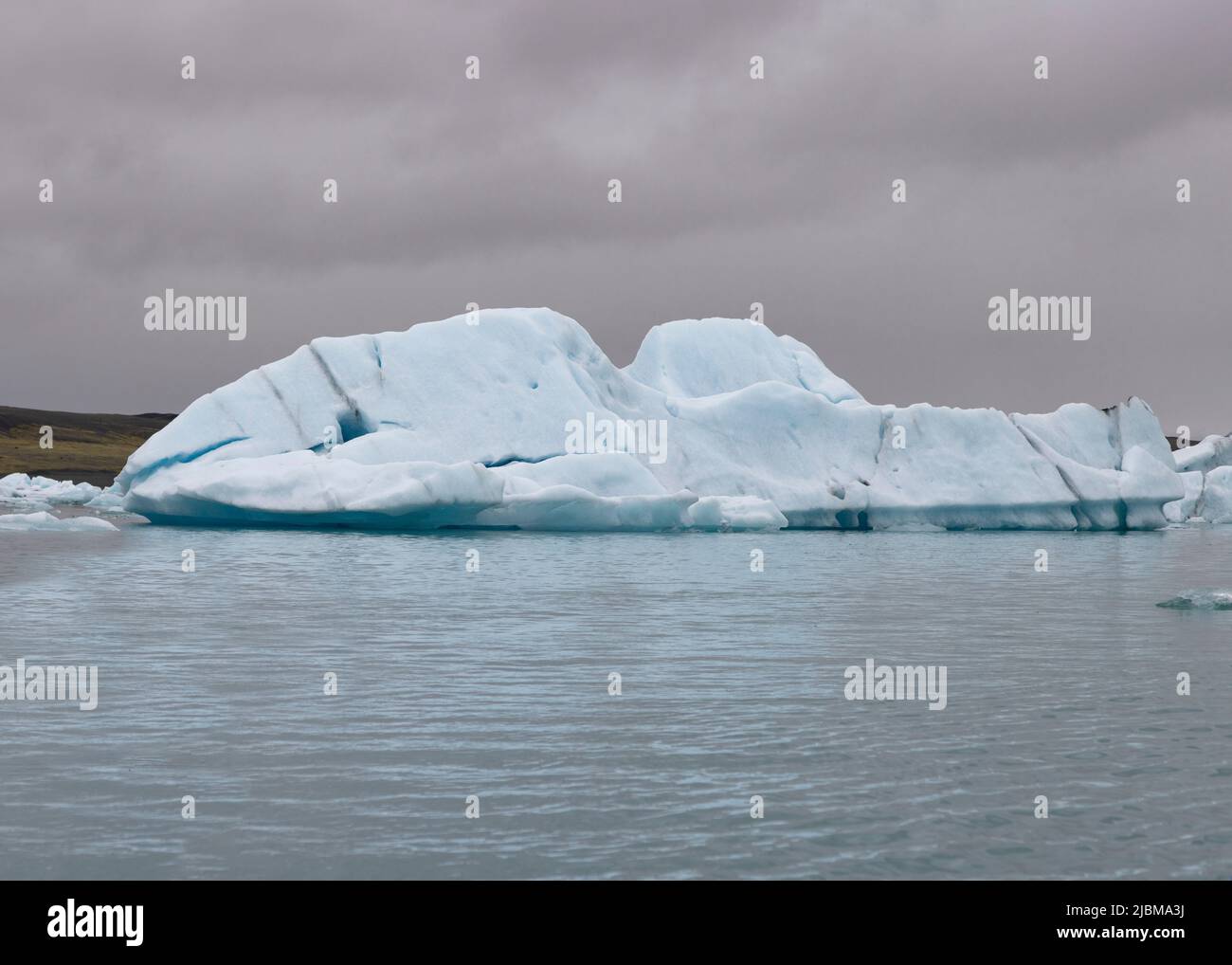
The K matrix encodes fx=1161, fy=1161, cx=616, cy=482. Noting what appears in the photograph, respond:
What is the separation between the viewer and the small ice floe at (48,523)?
84.7 feet

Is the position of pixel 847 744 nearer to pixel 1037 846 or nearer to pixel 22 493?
pixel 1037 846

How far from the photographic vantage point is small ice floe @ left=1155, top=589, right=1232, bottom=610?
12156mm

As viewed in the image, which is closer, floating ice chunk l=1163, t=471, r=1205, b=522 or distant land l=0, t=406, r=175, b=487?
floating ice chunk l=1163, t=471, r=1205, b=522

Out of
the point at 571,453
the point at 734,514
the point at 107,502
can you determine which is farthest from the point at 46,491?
the point at 734,514

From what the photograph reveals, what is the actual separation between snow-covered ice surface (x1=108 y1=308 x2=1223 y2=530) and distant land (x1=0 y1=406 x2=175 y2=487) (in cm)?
5382

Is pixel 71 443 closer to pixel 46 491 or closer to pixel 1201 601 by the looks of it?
pixel 46 491

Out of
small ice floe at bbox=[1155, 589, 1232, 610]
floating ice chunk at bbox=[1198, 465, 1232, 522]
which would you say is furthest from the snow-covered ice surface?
small ice floe at bbox=[1155, 589, 1232, 610]

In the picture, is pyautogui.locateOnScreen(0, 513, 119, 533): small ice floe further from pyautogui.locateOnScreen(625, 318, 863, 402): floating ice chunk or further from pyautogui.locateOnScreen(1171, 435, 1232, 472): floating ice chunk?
pyautogui.locateOnScreen(1171, 435, 1232, 472): floating ice chunk

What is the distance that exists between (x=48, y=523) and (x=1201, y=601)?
23.3 metres

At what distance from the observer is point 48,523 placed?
Answer: 25969 millimetres

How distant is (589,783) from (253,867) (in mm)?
1534

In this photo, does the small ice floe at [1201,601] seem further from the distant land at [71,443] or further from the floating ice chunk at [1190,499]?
the distant land at [71,443]

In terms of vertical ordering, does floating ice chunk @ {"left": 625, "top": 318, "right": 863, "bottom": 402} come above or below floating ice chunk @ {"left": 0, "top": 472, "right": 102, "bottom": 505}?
above

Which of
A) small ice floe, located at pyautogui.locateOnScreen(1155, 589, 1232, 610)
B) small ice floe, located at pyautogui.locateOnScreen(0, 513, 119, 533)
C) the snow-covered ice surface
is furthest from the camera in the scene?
small ice floe, located at pyautogui.locateOnScreen(0, 513, 119, 533)
